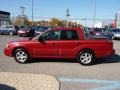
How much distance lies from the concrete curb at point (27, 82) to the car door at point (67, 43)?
3033 millimetres

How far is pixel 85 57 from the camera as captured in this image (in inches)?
508

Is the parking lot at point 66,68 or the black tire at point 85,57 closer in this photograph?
the parking lot at point 66,68

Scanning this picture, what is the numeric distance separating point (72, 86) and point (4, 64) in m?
4.74

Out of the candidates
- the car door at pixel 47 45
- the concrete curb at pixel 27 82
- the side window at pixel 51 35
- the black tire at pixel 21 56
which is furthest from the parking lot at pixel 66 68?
the side window at pixel 51 35

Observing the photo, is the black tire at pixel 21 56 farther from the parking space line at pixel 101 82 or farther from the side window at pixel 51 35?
the parking space line at pixel 101 82

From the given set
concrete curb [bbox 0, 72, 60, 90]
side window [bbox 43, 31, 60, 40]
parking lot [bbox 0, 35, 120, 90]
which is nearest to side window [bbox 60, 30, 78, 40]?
side window [bbox 43, 31, 60, 40]

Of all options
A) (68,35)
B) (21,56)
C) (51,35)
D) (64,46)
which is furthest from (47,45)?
(21,56)

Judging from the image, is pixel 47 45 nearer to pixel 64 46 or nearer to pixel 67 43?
pixel 64 46

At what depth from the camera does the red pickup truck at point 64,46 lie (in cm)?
1284

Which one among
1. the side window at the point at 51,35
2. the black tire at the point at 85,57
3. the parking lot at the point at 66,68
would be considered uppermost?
the side window at the point at 51,35

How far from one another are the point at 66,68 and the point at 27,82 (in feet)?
10.7

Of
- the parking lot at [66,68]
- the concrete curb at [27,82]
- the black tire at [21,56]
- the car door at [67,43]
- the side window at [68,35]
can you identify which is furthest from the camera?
the black tire at [21,56]

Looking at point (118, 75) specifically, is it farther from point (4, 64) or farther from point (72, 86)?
point (4, 64)

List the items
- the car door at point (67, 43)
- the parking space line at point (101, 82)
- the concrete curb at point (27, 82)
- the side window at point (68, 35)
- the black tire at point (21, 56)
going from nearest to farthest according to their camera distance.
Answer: the concrete curb at point (27, 82)
the parking space line at point (101, 82)
the car door at point (67, 43)
the side window at point (68, 35)
the black tire at point (21, 56)
